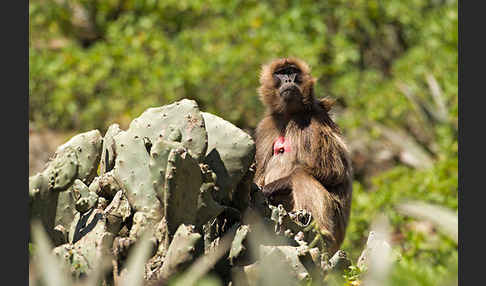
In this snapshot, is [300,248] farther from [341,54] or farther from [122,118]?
[341,54]

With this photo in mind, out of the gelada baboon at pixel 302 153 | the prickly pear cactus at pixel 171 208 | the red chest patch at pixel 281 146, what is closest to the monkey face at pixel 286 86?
the gelada baboon at pixel 302 153

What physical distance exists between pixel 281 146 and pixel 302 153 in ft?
0.74

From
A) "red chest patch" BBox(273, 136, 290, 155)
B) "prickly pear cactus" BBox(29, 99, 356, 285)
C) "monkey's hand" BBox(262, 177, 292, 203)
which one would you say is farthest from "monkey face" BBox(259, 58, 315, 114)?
"prickly pear cactus" BBox(29, 99, 356, 285)

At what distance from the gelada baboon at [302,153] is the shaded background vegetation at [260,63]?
3.54 metres

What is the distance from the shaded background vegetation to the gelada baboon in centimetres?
354

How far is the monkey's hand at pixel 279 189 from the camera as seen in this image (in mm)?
6066

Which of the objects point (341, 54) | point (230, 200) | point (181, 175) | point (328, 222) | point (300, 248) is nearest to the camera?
point (181, 175)

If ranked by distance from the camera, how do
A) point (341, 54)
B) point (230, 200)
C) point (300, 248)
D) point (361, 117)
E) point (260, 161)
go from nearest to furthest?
1. point (300, 248)
2. point (230, 200)
3. point (260, 161)
4. point (361, 117)
5. point (341, 54)

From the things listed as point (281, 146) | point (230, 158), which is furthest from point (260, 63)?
point (230, 158)

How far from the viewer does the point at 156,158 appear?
12.0ft

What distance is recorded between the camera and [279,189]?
239 inches

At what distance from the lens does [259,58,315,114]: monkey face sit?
6633 mm

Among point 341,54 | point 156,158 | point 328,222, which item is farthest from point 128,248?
point 341,54

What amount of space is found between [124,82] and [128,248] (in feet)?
31.3
